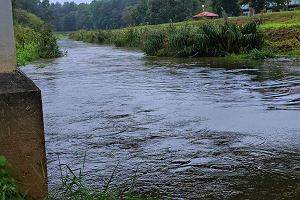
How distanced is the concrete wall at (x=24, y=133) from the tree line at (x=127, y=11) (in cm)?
2346

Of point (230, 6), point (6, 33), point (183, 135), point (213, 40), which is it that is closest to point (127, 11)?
point (230, 6)

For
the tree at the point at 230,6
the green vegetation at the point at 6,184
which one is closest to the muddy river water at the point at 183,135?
the green vegetation at the point at 6,184

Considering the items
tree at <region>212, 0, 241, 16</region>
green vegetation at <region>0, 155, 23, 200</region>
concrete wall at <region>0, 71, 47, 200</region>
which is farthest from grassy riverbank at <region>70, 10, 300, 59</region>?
tree at <region>212, 0, 241, 16</region>

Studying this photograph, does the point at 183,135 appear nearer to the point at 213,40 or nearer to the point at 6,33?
the point at 6,33

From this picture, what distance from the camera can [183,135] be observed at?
640 cm

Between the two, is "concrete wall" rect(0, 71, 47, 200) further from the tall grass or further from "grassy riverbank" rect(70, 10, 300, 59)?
the tall grass

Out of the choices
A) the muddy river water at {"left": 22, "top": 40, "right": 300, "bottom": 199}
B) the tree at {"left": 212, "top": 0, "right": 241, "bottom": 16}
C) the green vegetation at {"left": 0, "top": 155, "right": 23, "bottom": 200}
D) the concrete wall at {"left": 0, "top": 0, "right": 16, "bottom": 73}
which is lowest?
the muddy river water at {"left": 22, "top": 40, "right": 300, "bottom": 199}

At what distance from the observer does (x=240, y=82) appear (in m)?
12.2

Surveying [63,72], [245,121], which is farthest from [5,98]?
[63,72]

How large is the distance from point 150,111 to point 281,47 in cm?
1524

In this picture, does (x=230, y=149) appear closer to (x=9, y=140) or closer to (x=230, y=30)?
(x=9, y=140)

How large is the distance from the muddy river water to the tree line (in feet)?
53.7

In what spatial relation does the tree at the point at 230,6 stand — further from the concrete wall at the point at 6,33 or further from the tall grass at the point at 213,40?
the concrete wall at the point at 6,33

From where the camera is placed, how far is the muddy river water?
4.51 meters
